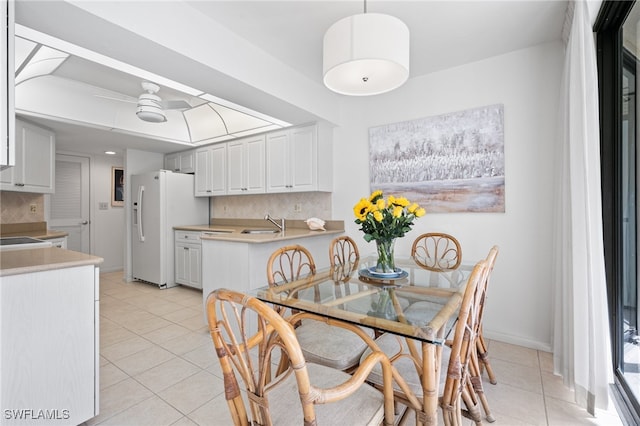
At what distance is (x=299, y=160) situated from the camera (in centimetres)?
362

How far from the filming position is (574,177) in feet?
5.80

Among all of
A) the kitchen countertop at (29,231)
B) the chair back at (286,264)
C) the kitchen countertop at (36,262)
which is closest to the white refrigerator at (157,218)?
the kitchen countertop at (29,231)

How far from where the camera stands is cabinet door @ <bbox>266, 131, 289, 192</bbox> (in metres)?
3.73

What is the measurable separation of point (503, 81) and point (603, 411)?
2488 millimetres

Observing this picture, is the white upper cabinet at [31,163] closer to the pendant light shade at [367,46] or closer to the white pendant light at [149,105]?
the white pendant light at [149,105]

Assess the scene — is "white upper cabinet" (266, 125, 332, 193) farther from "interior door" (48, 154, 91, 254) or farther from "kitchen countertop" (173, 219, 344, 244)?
"interior door" (48, 154, 91, 254)

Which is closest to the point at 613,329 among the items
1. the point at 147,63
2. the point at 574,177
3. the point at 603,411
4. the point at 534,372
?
the point at 603,411

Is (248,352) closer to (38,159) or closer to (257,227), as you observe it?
(257,227)

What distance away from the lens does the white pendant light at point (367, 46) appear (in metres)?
1.41

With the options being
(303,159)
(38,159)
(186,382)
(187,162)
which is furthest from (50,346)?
(187,162)

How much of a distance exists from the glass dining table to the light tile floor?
82 cm

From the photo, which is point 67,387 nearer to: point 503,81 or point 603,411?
point 603,411

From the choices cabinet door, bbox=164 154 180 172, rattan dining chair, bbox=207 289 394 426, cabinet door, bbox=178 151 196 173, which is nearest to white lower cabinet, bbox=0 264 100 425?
rattan dining chair, bbox=207 289 394 426

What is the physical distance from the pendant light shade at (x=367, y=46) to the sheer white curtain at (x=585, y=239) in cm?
107
